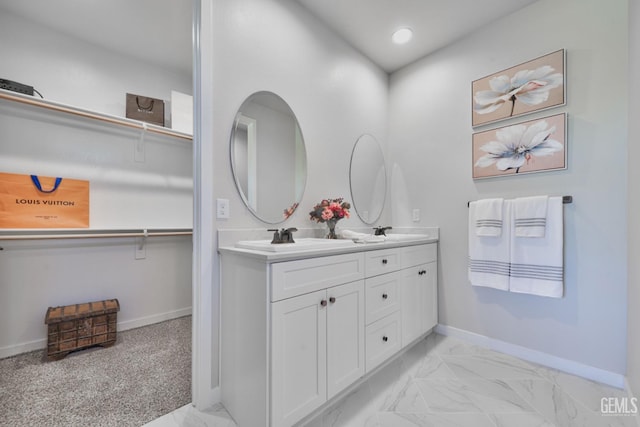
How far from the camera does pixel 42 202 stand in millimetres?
2121

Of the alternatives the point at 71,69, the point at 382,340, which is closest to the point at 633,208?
the point at 382,340

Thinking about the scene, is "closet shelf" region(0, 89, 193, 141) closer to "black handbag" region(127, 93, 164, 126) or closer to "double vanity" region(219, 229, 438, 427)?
"black handbag" region(127, 93, 164, 126)

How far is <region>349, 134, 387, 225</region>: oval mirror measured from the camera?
2.49 m

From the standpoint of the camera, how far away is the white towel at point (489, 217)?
2.03 metres

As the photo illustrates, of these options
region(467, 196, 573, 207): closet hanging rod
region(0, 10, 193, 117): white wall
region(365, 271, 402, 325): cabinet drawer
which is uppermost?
region(0, 10, 193, 117): white wall

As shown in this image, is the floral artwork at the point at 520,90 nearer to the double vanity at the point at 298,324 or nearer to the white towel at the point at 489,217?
the white towel at the point at 489,217

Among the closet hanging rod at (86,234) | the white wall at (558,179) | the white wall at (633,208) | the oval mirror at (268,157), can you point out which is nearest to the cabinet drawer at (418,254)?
the white wall at (558,179)

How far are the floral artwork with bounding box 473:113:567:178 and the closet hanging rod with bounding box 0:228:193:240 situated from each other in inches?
114

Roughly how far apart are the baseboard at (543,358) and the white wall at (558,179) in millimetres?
35

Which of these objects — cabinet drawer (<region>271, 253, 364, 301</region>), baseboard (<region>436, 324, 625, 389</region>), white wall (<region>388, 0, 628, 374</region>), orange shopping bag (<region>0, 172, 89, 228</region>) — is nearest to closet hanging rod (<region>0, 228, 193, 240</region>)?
orange shopping bag (<region>0, 172, 89, 228</region>)

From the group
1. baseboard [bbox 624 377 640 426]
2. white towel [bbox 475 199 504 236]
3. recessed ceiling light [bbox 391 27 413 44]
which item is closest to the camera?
baseboard [bbox 624 377 640 426]

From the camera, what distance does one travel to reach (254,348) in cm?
124

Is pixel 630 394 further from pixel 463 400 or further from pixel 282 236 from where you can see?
pixel 282 236

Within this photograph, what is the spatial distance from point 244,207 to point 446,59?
235 centimetres
